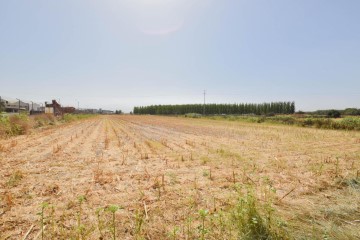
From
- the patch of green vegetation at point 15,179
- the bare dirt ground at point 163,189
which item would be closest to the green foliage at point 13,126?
the bare dirt ground at point 163,189

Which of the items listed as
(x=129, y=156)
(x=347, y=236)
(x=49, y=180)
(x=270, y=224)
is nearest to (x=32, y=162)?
(x=49, y=180)

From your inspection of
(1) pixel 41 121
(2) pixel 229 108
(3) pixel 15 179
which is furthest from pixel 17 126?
(2) pixel 229 108

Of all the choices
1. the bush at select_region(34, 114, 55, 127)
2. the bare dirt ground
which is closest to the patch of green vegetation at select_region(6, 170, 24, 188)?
the bare dirt ground

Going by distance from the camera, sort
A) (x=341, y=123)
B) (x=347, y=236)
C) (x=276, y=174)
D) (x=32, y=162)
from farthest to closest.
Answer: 1. (x=341, y=123)
2. (x=32, y=162)
3. (x=276, y=174)
4. (x=347, y=236)

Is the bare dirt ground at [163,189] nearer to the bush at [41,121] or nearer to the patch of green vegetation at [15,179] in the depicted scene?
the patch of green vegetation at [15,179]

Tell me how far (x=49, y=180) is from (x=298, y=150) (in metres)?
8.56

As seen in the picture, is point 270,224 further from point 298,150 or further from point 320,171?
point 298,150

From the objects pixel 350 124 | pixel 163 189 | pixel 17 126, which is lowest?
pixel 163 189

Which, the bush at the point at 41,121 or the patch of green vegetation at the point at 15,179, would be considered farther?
the bush at the point at 41,121

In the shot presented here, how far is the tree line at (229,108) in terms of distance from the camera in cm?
8881

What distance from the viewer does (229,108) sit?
98.8 metres

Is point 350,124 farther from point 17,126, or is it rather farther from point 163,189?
point 17,126

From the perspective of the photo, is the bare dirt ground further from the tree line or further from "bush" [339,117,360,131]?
the tree line

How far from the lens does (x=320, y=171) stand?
19.2 feet
